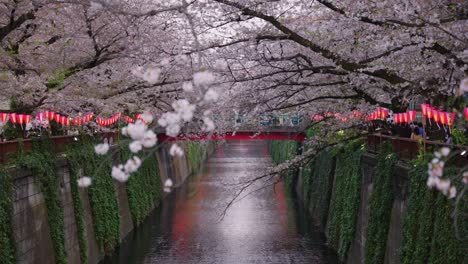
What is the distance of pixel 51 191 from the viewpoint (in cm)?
1977

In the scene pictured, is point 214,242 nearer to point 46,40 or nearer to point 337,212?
point 337,212

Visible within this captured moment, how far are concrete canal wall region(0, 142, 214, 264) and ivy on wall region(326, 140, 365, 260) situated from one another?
→ 9663 mm

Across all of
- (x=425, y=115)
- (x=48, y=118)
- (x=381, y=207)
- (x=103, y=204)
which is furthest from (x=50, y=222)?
(x=425, y=115)


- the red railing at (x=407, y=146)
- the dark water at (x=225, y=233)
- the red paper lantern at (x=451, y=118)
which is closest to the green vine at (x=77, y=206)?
the dark water at (x=225, y=233)

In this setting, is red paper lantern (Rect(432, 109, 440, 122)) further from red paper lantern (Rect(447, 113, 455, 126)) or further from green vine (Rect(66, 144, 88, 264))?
green vine (Rect(66, 144, 88, 264))

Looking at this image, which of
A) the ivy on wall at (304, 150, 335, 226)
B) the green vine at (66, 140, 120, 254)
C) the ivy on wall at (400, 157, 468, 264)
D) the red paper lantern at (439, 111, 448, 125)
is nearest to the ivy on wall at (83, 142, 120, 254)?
the green vine at (66, 140, 120, 254)

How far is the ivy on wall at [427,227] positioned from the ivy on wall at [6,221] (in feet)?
31.4

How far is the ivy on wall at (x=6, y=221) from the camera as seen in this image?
1489 centimetres

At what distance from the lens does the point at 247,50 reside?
1662cm

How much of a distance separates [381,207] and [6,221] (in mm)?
10223

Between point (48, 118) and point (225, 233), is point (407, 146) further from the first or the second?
point (225, 233)

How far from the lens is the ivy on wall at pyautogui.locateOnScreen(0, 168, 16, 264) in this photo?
14890 mm

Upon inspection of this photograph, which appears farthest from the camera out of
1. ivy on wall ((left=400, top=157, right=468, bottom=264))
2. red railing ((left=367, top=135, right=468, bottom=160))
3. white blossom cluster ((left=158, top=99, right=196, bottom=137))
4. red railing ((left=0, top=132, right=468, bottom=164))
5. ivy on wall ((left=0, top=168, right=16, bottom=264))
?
red railing ((left=0, top=132, right=468, bottom=164))

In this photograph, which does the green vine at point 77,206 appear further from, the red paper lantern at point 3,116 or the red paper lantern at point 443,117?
the red paper lantern at point 443,117
